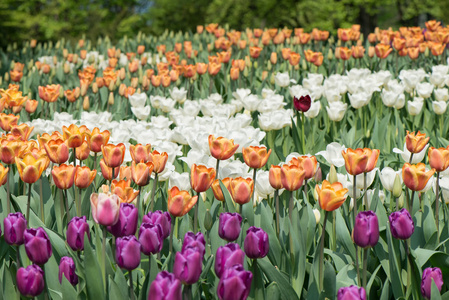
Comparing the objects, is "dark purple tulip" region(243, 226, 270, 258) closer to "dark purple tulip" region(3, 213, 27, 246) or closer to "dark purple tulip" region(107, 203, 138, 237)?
"dark purple tulip" region(107, 203, 138, 237)

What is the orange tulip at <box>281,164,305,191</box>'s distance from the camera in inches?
74.4

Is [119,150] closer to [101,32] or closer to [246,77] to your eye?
[246,77]

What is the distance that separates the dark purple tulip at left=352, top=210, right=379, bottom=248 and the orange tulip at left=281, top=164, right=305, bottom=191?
337 millimetres

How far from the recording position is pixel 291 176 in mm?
1897

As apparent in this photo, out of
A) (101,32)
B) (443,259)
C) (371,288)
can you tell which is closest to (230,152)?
(371,288)

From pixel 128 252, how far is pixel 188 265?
0.70 ft

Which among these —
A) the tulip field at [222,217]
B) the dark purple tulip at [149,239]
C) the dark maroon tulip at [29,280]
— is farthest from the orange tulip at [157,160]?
the dark maroon tulip at [29,280]

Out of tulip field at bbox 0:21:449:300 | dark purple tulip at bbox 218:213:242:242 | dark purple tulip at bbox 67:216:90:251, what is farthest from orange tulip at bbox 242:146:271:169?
dark purple tulip at bbox 67:216:90:251

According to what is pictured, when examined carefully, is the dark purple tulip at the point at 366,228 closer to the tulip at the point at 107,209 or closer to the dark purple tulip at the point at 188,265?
the dark purple tulip at the point at 188,265

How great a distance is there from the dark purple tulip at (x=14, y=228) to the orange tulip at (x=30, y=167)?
1.24 feet

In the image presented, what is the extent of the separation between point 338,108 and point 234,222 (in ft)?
6.89

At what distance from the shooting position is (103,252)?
170 centimetres

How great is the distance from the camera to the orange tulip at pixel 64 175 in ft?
6.52

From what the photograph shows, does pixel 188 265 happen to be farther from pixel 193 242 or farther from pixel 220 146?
pixel 220 146
